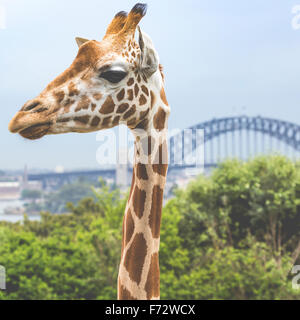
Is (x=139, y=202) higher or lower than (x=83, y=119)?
lower

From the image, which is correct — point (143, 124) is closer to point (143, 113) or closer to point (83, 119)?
point (143, 113)

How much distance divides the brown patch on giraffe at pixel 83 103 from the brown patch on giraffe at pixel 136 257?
696 millimetres

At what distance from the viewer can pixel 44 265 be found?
8.95 meters

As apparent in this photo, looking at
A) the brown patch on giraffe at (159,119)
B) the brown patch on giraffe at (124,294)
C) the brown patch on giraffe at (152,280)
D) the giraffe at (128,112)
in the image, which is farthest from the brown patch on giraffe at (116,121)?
the brown patch on giraffe at (124,294)

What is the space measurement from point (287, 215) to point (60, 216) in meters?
8.70

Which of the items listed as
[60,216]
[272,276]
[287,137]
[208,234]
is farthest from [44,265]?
[287,137]

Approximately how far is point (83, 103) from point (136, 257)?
805 mm

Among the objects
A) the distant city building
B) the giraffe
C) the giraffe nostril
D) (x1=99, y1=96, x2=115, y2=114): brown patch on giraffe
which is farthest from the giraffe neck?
the distant city building

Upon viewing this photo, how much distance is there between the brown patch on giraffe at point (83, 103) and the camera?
6.10ft

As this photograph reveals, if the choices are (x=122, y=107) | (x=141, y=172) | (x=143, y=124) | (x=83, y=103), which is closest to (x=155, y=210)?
(x=141, y=172)

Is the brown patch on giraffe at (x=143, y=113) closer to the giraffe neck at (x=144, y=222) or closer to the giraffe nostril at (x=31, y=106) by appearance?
the giraffe neck at (x=144, y=222)

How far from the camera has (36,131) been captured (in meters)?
1.78

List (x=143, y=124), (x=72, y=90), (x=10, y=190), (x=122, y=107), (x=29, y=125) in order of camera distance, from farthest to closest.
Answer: (x=10, y=190), (x=143, y=124), (x=122, y=107), (x=72, y=90), (x=29, y=125)
